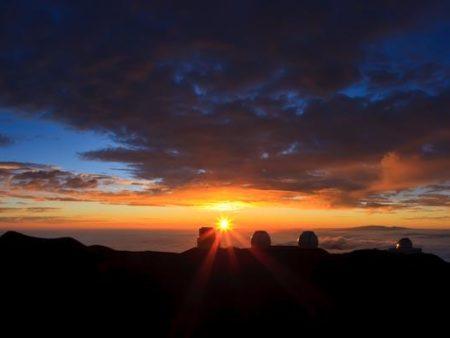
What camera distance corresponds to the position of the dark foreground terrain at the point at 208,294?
22656 mm

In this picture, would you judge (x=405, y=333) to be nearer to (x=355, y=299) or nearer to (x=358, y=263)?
(x=355, y=299)

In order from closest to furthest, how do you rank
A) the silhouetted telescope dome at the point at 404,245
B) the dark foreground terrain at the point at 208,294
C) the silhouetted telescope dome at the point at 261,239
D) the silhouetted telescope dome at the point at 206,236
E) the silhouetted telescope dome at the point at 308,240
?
the dark foreground terrain at the point at 208,294
the silhouetted telescope dome at the point at 206,236
the silhouetted telescope dome at the point at 261,239
the silhouetted telescope dome at the point at 308,240
the silhouetted telescope dome at the point at 404,245

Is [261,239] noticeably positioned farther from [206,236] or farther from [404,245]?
[404,245]

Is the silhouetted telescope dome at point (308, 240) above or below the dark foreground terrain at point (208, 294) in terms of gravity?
above

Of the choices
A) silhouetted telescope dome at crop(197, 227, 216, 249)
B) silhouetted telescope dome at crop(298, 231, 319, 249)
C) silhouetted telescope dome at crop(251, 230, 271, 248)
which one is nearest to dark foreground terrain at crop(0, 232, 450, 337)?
silhouetted telescope dome at crop(197, 227, 216, 249)

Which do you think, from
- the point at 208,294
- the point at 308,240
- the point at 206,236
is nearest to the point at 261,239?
the point at 308,240

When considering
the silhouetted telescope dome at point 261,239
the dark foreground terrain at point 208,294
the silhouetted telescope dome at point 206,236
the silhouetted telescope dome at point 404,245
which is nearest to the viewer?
the dark foreground terrain at point 208,294

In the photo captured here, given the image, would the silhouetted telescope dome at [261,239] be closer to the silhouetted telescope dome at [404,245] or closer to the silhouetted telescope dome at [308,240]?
the silhouetted telescope dome at [308,240]

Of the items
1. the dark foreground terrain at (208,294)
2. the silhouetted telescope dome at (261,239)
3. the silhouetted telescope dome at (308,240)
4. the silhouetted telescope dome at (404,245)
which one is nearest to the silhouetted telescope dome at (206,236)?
the silhouetted telescope dome at (261,239)

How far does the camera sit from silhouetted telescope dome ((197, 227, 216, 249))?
156 ft

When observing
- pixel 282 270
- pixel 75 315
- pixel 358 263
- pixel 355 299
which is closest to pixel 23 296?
pixel 75 315

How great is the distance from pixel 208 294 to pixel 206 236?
21851mm

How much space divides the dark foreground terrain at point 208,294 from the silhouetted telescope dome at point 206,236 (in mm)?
15062

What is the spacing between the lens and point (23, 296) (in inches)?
885
